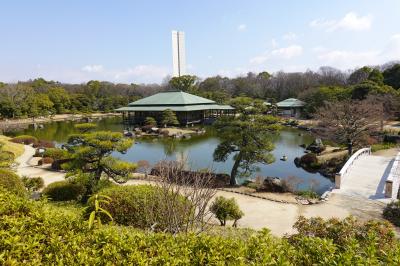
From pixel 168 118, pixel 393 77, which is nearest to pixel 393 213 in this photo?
pixel 168 118

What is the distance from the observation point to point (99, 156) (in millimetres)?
9102

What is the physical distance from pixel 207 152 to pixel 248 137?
837 centimetres

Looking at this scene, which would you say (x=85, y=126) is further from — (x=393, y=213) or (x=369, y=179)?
(x=369, y=179)

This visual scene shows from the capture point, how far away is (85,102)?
53.1 meters

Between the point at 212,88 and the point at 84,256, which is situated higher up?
the point at 212,88

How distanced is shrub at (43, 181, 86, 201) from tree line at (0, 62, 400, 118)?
21.3m

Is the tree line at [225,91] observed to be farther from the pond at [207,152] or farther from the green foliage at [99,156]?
the green foliage at [99,156]

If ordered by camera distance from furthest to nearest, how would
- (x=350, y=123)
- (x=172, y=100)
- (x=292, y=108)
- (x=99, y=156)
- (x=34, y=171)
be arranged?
(x=292, y=108)
(x=172, y=100)
(x=350, y=123)
(x=34, y=171)
(x=99, y=156)

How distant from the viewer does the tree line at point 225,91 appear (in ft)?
119

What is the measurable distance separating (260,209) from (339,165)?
9.06 meters

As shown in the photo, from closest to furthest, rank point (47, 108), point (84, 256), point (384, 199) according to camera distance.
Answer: point (84, 256), point (384, 199), point (47, 108)

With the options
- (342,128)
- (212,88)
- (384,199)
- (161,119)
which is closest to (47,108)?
(161,119)

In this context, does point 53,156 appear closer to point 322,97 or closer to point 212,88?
point 322,97

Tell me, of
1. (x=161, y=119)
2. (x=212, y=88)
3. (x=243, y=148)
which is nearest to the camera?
(x=243, y=148)
